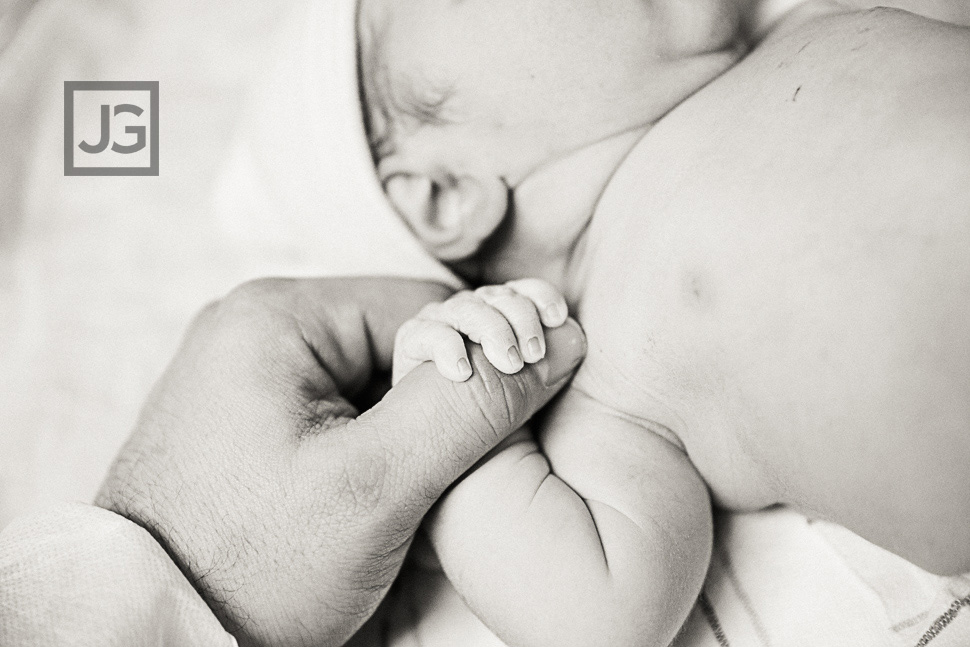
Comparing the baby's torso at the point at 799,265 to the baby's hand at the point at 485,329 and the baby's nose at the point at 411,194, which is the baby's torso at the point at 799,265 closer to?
the baby's hand at the point at 485,329

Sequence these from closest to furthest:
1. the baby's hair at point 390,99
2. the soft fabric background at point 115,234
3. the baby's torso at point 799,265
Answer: the baby's torso at point 799,265 → the baby's hair at point 390,99 → the soft fabric background at point 115,234

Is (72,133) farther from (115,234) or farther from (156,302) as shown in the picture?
(156,302)

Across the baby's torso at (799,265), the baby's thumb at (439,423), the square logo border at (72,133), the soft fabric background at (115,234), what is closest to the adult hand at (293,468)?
the baby's thumb at (439,423)

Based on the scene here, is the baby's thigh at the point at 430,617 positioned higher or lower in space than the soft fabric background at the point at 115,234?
lower

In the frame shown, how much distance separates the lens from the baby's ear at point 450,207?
996 mm

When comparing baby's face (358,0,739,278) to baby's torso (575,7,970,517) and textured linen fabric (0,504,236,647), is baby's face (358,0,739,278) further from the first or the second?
textured linen fabric (0,504,236,647)

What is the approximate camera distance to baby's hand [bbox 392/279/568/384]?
83 centimetres

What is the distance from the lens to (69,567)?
2.34 feet

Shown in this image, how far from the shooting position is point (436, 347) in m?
0.84

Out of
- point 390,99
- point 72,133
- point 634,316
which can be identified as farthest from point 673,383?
point 72,133

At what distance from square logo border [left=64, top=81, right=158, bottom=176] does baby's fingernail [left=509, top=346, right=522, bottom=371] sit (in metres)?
0.75

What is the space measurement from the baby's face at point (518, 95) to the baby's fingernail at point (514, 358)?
0.22m

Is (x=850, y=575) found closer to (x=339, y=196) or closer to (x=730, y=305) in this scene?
(x=730, y=305)

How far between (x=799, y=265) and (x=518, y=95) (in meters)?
0.39
